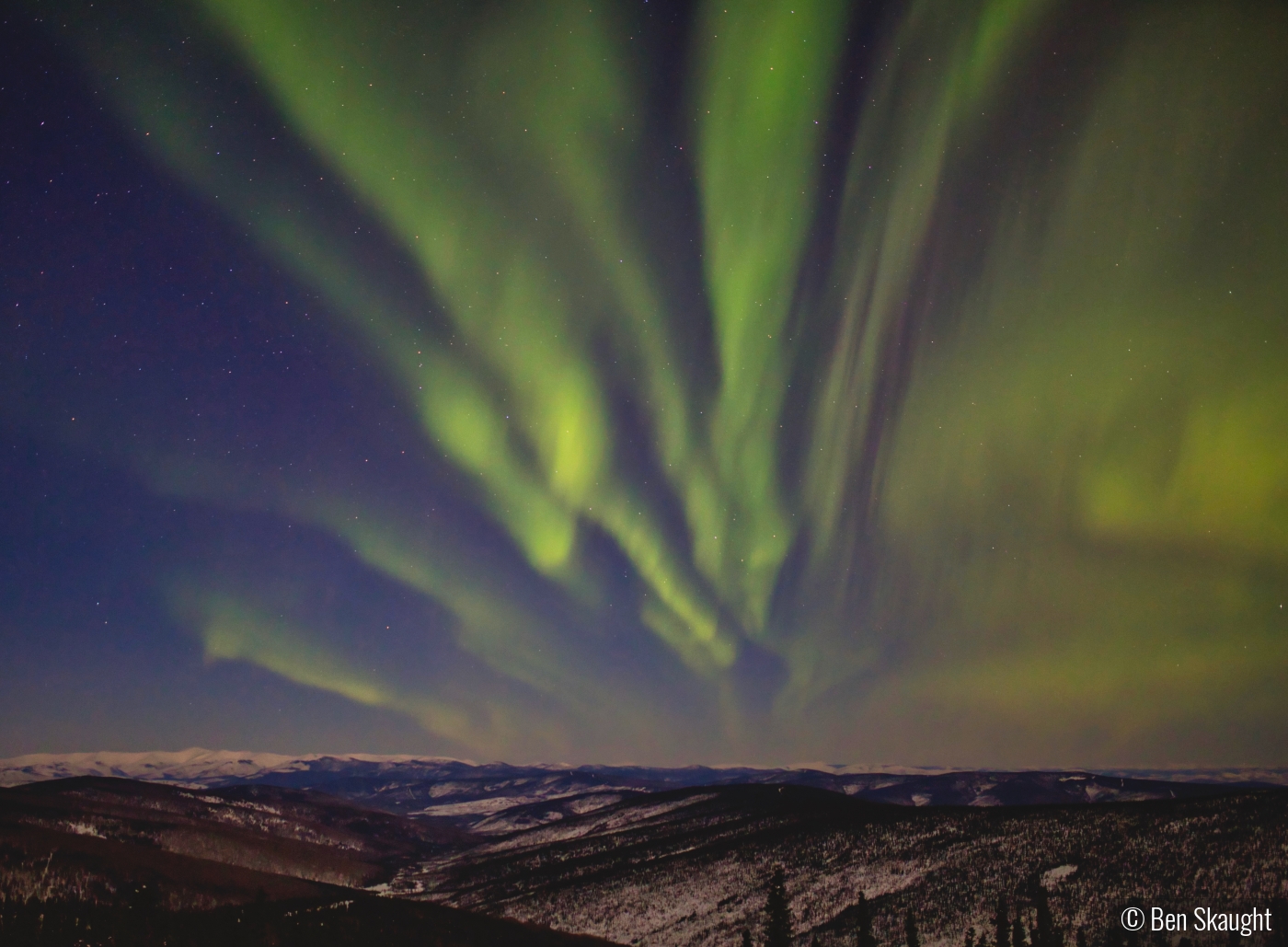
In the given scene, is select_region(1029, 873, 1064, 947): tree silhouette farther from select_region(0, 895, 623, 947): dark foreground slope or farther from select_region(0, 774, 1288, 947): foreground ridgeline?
select_region(0, 895, 623, 947): dark foreground slope

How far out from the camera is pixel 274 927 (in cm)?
13238

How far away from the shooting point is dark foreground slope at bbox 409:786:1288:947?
9000 cm

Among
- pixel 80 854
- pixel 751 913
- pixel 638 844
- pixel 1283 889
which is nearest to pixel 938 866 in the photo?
pixel 751 913

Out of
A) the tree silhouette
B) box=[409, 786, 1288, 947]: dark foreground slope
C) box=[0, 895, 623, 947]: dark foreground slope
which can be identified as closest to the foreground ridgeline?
the tree silhouette

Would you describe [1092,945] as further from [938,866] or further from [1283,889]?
[938,866]

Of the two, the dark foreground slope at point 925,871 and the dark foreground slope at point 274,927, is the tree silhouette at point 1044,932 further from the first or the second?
the dark foreground slope at point 274,927

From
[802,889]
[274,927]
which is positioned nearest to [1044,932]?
[802,889]

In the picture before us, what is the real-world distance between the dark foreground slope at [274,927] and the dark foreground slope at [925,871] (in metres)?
14.0

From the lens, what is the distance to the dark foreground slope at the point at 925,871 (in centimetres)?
9000

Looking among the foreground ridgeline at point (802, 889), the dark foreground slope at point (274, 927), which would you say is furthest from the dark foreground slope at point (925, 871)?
the dark foreground slope at point (274, 927)

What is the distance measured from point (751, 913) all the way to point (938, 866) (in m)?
31.0

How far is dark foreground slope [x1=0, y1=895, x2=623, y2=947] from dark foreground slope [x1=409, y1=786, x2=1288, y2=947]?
14.0m

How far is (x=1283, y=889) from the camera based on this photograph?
78312mm

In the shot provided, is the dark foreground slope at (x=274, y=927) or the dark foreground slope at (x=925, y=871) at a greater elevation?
the dark foreground slope at (x=925, y=871)
